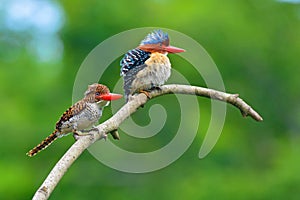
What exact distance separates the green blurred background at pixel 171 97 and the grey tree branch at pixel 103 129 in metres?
8.54

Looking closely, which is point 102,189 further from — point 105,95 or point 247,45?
point 105,95

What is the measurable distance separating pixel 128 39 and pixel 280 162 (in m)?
4.85

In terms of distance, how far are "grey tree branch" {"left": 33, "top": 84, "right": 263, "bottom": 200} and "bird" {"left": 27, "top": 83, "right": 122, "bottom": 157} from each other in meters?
0.07

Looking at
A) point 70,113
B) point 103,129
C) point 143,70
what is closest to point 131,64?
point 143,70

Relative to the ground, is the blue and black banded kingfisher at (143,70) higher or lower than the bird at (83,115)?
higher

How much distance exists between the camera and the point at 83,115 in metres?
2.18

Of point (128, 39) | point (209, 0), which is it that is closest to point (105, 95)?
point (128, 39)

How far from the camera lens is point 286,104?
47.0ft

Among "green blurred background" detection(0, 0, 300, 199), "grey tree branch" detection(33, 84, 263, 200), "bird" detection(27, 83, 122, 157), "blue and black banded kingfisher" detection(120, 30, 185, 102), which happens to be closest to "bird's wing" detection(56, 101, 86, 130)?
"bird" detection(27, 83, 122, 157)

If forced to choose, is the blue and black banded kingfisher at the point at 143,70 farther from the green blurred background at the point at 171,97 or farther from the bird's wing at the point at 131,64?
the green blurred background at the point at 171,97

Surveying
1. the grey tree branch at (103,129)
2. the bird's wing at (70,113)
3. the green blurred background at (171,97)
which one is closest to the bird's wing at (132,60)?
the grey tree branch at (103,129)

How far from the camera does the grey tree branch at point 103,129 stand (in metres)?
1.84

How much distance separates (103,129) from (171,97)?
32.3 feet

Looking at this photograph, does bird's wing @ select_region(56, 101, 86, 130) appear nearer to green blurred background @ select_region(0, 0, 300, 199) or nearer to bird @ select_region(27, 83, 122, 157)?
bird @ select_region(27, 83, 122, 157)
